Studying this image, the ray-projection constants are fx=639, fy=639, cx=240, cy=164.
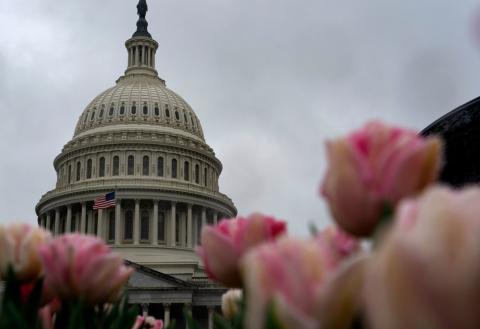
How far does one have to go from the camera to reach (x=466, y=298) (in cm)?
98

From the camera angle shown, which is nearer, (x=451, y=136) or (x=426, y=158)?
(x=426, y=158)

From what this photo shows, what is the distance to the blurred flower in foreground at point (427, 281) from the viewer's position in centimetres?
96

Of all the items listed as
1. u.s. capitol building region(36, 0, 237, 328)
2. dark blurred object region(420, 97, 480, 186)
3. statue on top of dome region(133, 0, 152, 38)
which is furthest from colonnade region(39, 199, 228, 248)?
dark blurred object region(420, 97, 480, 186)

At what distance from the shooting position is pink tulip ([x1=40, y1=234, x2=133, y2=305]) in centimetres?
244

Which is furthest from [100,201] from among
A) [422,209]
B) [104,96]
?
[422,209]

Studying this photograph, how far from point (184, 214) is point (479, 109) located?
224 feet

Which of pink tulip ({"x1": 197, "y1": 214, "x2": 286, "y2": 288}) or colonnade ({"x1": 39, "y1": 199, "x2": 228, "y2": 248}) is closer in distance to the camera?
pink tulip ({"x1": 197, "y1": 214, "x2": 286, "y2": 288})

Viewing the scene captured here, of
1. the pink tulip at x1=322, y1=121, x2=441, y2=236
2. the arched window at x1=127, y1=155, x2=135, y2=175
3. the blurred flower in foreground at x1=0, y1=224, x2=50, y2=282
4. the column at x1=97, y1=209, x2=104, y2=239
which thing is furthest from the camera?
the arched window at x1=127, y1=155, x2=135, y2=175

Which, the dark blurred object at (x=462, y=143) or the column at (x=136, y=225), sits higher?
the column at (x=136, y=225)

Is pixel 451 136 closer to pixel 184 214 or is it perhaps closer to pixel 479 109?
pixel 479 109

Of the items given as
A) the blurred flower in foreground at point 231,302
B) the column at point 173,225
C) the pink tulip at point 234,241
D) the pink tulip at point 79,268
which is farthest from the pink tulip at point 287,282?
the column at point 173,225

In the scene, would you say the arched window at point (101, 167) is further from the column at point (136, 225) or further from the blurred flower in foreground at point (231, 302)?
the blurred flower in foreground at point (231, 302)

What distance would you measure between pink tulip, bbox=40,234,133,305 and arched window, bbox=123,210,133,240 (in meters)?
67.5

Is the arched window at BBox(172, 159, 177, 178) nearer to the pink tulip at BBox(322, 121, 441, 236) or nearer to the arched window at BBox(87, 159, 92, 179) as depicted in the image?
the arched window at BBox(87, 159, 92, 179)
